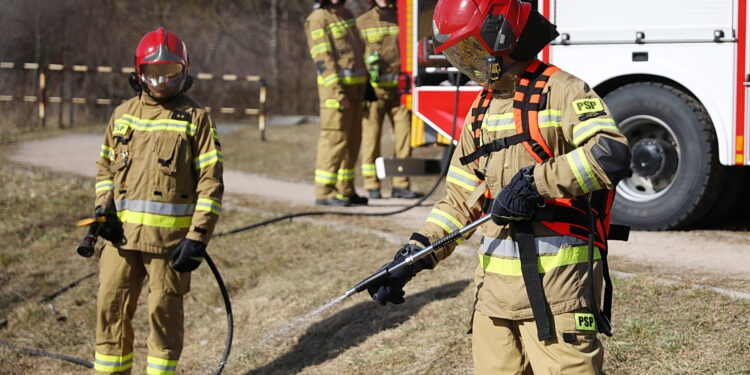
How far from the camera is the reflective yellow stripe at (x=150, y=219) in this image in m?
5.18

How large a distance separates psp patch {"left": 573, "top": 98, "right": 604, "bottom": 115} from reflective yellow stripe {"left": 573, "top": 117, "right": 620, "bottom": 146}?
4cm

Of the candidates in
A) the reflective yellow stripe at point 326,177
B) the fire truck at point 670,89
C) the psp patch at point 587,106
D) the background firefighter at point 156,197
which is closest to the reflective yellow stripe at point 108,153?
the background firefighter at point 156,197

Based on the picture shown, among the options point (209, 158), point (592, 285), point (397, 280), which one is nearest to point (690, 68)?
point (209, 158)

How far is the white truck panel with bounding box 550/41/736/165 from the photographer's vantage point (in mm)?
6922

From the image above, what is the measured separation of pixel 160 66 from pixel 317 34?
4.09 meters

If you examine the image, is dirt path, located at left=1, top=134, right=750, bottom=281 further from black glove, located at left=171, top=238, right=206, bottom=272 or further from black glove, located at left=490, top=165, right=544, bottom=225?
black glove, located at left=490, top=165, right=544, bottom=225

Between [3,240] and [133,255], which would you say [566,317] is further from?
[3,240]

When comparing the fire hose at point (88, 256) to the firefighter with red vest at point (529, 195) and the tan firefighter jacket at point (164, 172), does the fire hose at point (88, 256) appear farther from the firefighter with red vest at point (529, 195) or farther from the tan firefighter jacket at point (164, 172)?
the firefighter with red vest at point (529, 195)

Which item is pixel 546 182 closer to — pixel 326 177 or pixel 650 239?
pixel 650 239

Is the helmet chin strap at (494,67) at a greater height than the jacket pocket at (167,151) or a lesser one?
greater

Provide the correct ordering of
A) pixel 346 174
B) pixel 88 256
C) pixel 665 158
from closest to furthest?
pixel 88 256 → pixel 665 158 → pixel 346 174

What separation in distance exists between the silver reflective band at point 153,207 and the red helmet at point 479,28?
2.30 m

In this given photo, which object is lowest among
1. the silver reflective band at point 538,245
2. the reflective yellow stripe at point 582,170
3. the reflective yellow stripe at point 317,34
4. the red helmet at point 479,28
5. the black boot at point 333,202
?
the black boot at point 333,202

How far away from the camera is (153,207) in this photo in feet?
17.1
